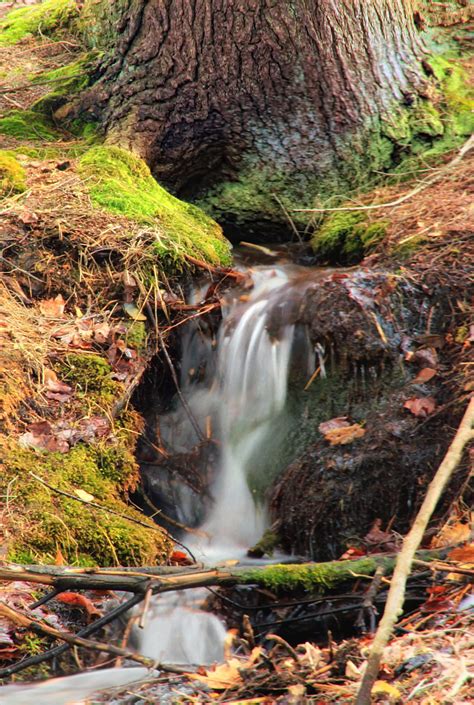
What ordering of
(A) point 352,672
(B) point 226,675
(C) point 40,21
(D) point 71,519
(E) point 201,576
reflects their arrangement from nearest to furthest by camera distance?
1. (A) point 352,672
2. (B) point 226,675
3. (E) point 201,576
4. (D) point 71,519
5. (C) point 40,21

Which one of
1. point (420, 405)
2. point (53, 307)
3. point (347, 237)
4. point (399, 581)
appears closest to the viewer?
point (399, 581)

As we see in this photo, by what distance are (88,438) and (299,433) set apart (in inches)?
46.7

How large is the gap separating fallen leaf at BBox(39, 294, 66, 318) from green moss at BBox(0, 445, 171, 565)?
3.23 feet

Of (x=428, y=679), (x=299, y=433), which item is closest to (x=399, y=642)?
(x=428, y=679)

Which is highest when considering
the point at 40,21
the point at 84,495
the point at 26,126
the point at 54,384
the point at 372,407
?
the point at 40,21

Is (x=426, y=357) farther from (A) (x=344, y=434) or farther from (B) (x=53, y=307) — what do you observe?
(B) (x=53, y=307)

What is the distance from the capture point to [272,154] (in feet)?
19.5

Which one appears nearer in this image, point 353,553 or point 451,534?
point 451,534

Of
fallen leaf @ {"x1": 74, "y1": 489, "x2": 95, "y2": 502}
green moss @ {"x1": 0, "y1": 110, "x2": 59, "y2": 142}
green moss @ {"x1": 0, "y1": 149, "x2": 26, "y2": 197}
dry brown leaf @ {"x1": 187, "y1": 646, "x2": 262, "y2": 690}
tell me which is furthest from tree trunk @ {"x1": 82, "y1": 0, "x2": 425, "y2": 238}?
dry brown leaf @ {"x1": 187, "y1": 646, "x2": 262, "y2": 690}

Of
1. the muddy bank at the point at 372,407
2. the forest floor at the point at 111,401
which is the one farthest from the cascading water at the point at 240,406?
the forest floor at the point at 111,401

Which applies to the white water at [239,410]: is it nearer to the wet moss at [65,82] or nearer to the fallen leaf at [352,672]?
the fallen leaf at [352,672]

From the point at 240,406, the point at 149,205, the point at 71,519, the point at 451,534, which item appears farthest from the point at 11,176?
the point at 451,534

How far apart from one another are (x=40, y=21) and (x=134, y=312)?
5.31 meters

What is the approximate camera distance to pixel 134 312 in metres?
4.53
